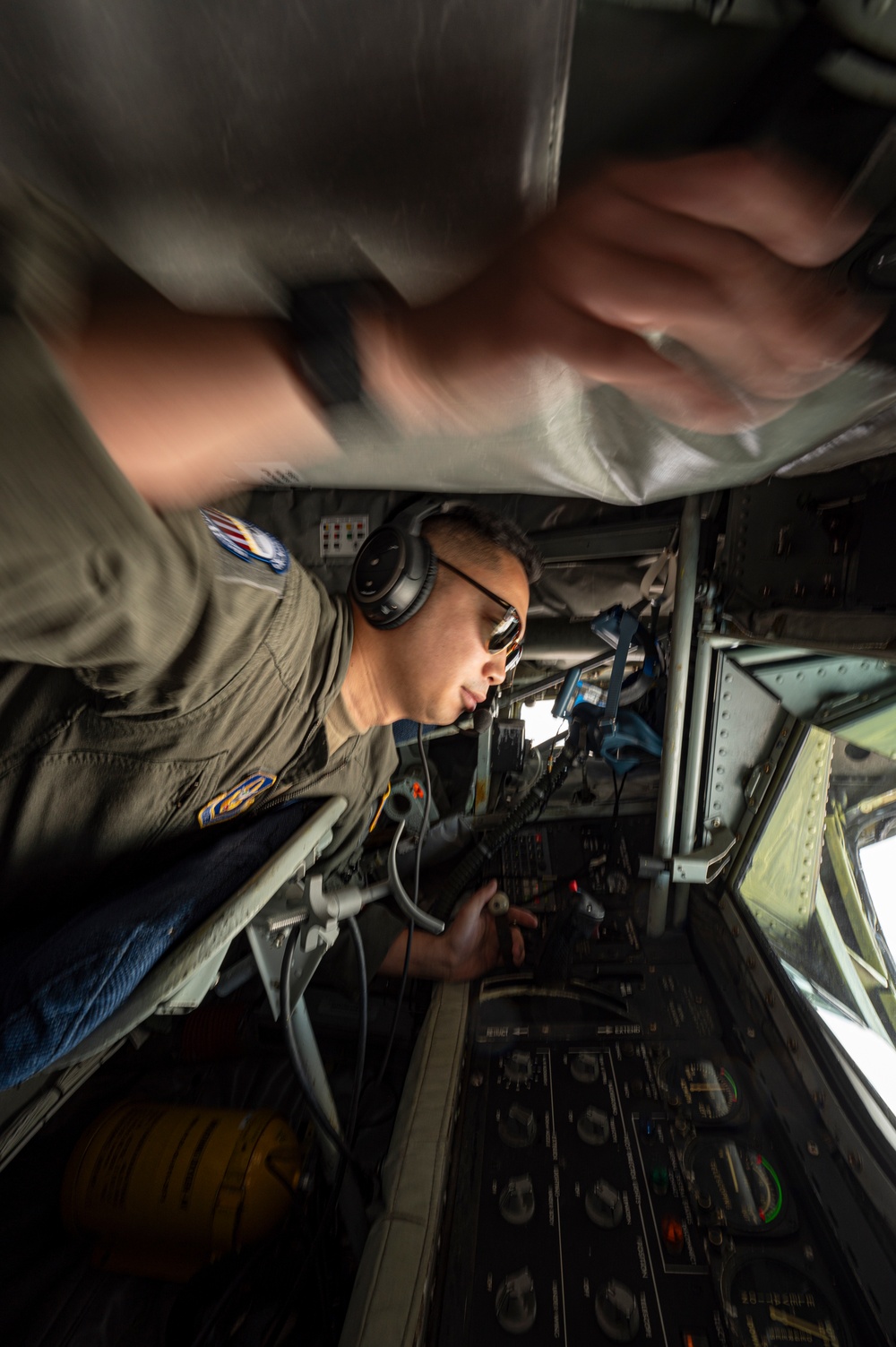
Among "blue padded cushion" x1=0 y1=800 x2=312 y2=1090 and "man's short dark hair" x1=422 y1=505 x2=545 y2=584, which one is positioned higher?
"man's short dark hair" x1=422 y1=505 x2=545 y2=584

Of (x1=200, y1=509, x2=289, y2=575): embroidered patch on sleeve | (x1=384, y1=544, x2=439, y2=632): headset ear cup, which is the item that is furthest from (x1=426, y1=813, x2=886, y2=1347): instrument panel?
(x1=200, y1=509, x2=289, y2=575): embroidered patch on sleeve

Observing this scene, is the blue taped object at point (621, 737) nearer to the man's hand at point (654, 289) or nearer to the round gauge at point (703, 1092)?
the round gauge at point (703, 1092)

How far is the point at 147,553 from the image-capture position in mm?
435

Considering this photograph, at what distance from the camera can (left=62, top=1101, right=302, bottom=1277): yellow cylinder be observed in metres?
1.21

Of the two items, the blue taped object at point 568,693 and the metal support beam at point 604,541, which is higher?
the metal support beam at point 604,541

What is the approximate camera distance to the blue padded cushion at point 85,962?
2.30 feet

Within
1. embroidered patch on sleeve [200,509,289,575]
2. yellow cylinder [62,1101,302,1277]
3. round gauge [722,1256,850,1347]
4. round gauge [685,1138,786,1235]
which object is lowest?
yellow cylinder [62,1101,302,1277]

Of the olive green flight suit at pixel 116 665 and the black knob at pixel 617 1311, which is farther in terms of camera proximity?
the black knob at pixel 617 1311

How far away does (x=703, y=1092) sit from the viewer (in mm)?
1125

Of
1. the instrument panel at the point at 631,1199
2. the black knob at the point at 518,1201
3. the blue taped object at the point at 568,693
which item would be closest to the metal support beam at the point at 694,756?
the instrument panel at the point at 631,1199

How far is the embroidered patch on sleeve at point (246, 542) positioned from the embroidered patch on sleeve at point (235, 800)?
484 mm

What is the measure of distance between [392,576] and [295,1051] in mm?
1055

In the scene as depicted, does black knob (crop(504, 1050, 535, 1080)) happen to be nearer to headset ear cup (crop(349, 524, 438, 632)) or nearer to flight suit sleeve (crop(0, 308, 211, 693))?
headset ear cup (crop(349, 524, 438, 632))

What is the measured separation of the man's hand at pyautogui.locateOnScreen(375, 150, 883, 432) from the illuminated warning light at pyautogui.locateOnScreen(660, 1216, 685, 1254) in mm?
1328
